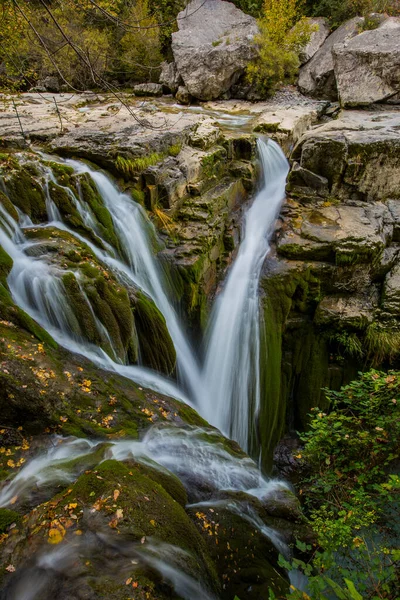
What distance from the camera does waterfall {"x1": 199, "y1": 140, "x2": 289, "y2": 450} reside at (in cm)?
596

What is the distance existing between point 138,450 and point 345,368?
15.2 ft

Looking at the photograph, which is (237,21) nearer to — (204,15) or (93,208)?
(204,15)

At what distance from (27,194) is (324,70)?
539 inches

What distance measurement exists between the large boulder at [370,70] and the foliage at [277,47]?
3065 millimetres

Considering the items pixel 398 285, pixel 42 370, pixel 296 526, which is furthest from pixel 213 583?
pixel 398 285

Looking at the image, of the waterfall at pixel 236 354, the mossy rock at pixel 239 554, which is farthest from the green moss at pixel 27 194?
the mossy rock at pixel 239 554

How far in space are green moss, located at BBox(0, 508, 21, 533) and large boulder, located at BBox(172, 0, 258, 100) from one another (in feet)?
50.1

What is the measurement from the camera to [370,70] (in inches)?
436

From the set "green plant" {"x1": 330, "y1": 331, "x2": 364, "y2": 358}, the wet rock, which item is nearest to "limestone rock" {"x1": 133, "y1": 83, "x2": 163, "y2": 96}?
"green plant" {"x1": 330, "y1": 331, "x2": 364, "y2": 358}

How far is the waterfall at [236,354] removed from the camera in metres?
5.96

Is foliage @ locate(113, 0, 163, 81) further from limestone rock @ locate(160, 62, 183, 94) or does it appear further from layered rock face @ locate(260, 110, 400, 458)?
layered rock face @ locate(260, 110, 400, 458)

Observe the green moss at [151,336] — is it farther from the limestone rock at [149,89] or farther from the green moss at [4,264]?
the limestone rock at [149,89]

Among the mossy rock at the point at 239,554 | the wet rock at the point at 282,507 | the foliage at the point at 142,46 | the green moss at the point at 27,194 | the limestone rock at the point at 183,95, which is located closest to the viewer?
the mossy rock at the point at 239,554

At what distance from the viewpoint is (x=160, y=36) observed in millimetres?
16703
